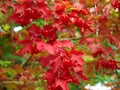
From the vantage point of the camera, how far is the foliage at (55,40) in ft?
6.02

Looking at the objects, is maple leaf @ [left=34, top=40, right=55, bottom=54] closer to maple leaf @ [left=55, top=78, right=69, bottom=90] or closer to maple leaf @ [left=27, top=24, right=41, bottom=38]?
maple leaf @ [left=27, top=24, right=41, bottom=38]

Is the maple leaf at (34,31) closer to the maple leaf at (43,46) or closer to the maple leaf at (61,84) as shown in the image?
the maple leaf at (43,46)

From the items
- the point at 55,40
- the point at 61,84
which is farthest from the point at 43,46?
the point at 61,84

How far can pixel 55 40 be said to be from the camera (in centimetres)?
185

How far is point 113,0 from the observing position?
250 centimetres

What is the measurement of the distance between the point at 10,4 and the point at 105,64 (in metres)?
0.88

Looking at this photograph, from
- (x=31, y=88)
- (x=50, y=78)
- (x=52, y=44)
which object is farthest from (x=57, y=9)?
(x=31, y=88)

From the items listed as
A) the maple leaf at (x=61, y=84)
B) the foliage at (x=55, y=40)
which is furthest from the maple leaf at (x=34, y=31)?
the maple leaf at (x=61, y=84)

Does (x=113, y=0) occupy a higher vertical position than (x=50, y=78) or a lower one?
higher

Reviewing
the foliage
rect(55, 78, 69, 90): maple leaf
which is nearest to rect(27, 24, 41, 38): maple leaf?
the foliage

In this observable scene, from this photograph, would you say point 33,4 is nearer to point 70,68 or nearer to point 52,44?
point 52,44

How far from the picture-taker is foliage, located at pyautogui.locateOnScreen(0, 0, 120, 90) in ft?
6.02

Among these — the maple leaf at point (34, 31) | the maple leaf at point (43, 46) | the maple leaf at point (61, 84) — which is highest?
the maple leaf at point (34, 31)

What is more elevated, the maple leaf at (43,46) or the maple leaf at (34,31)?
the maple leaf at (34,31)
